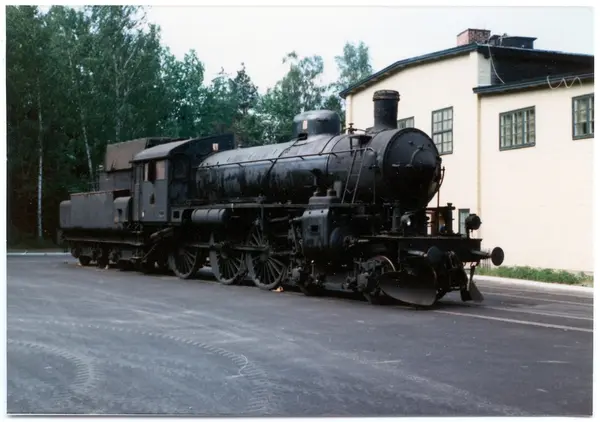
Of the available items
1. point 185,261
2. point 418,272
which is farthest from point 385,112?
point 185,261

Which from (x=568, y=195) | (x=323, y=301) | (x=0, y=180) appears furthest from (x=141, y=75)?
(x=568, y=195)

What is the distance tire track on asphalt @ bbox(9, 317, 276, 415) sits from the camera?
6523mm

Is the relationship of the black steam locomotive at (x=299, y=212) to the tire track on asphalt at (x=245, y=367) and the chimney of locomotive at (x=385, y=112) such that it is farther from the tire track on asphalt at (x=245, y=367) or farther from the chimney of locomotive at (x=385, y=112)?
the tire track on asphalt at (x=245, y=367)

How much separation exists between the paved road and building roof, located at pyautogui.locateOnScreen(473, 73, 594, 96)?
5988 millimetres

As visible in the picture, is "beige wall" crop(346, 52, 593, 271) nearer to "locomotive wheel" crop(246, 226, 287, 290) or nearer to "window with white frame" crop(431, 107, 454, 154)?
"window with white frame" crop(431, 107, 454, 154)

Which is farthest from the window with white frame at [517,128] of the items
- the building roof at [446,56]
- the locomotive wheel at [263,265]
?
the locomotive wheel at [263,265]

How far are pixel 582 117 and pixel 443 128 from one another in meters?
4.57

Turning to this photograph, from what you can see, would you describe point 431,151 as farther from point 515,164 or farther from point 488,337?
point 515,164

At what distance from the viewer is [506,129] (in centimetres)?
1997

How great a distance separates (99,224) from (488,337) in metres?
13.5

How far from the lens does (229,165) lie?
17.0m

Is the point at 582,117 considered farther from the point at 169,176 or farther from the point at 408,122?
the point at 169,176

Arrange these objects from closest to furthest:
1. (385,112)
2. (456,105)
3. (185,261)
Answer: (385,112)
(185,261)
(456,105)

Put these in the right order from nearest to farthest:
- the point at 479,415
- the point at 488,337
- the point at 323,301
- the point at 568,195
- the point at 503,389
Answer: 1. the point at 479,415
2. the point at 503,389
3. the point at 488,337
4. the point at 323,301
5. the point at 568,195
